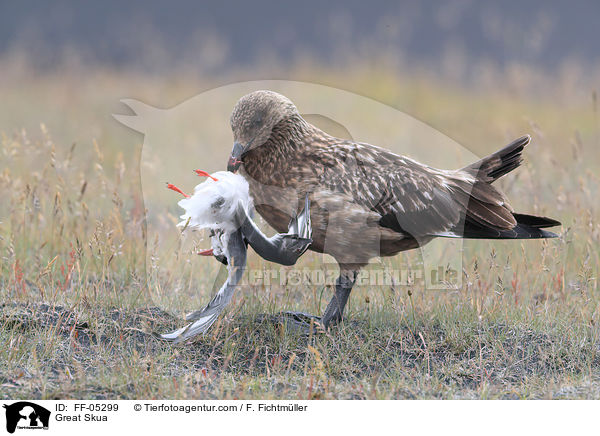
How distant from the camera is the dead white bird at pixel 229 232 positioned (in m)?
3.42

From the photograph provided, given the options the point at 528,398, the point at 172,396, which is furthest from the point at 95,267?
the point at 528,398

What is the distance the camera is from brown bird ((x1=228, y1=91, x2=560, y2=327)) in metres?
4.01

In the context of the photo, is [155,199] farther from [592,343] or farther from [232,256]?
[592,343]

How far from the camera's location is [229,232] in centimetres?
359

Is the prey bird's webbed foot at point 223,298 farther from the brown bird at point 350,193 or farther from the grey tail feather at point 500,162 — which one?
the grey tail feather at point 500,162

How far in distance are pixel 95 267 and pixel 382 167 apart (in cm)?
219

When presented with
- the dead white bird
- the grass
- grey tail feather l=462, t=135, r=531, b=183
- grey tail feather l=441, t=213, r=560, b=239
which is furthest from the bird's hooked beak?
grey tail feather l=462, t=135, r=531, b=183

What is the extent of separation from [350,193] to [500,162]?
1.07m

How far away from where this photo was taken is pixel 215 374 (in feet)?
11.7

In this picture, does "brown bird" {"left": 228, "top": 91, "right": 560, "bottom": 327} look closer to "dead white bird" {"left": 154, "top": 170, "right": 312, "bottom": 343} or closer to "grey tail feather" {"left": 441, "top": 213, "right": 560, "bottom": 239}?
"grey tail feather" {"left": 441, "top": 213, "right": 560, "bottom": 239}

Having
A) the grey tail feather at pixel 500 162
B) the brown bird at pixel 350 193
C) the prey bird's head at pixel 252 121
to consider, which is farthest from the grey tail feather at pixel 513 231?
the prey bird's head at pixel 252 121

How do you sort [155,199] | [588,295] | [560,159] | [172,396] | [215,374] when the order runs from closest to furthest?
1. [172,396]
2. [215,374]
3. [588,295]
4. [155,199]
5. [560,159]
